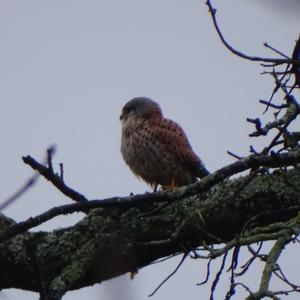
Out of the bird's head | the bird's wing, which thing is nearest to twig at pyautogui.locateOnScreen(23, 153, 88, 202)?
the bird's wing

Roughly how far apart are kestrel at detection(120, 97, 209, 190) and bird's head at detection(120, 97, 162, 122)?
15.2 inches

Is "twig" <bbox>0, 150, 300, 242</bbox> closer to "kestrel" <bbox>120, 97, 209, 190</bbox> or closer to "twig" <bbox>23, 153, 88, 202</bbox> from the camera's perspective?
"twig" <bbox>23, 153, 88, 202</bbox>

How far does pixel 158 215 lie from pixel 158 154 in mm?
3520

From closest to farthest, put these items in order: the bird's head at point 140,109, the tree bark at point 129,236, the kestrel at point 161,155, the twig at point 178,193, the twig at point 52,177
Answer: the twig at point 178,193 < the twig at point 52,177 < the tree bark at point 129,236 < the kestrel at point 161,155 < the bird's head at point 140,109

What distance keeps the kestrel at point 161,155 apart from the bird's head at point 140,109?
0.39 metres

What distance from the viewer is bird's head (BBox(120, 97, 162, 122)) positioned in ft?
28.9

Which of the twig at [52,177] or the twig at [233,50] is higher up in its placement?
the twig at [233,50]

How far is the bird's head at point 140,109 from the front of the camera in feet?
28.9

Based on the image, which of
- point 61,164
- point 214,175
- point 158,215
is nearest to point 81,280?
point 158,215

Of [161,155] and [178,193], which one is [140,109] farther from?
[178,193]

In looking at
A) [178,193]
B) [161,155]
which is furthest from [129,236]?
[161,155]

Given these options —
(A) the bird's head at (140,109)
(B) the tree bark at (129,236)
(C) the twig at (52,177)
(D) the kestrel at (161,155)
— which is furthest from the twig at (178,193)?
(A) the bird's head at (140,109)

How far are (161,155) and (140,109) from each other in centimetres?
115

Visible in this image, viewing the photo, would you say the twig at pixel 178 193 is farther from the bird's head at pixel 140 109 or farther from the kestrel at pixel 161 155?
the bird's head at pixel 140 109
